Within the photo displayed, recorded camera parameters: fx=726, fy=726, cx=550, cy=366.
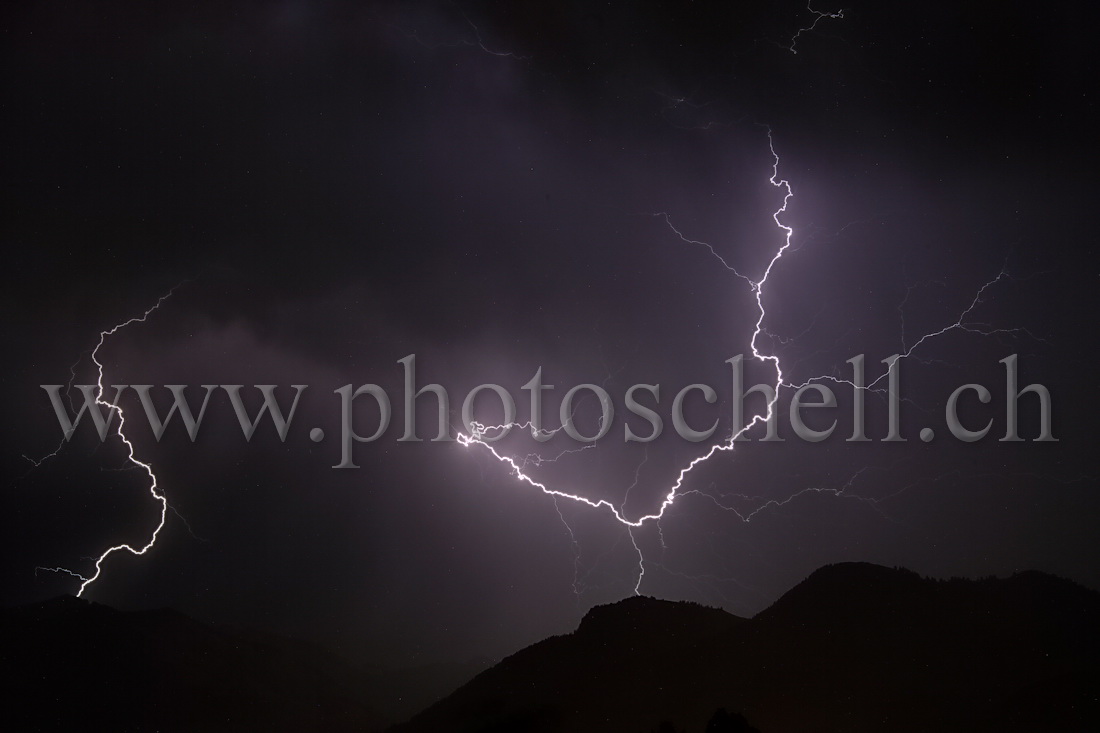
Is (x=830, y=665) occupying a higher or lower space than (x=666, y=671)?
higher

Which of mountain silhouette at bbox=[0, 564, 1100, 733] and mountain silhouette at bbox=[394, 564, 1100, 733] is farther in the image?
mountain silhouette at bbox=[0, 564, 1100, 733]

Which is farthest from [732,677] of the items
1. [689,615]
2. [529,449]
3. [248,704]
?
[248,704]

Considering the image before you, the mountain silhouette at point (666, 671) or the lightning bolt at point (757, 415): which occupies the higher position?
the lightning bolt at point (757, 415)

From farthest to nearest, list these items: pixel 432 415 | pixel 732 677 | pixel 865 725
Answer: pixel 432 415, pixel 732 677, pixel 865 725

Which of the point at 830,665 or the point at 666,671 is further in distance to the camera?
the point at 666,671

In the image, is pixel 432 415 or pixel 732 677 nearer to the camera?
pixel 732 677

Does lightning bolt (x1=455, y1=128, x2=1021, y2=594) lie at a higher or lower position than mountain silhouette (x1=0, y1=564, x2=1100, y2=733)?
higher

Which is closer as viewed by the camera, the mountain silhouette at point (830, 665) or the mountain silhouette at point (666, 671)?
the mountain silhouette at point (830, 665)

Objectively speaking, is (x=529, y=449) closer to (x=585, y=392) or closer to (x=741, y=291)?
(x=585, y=392)
